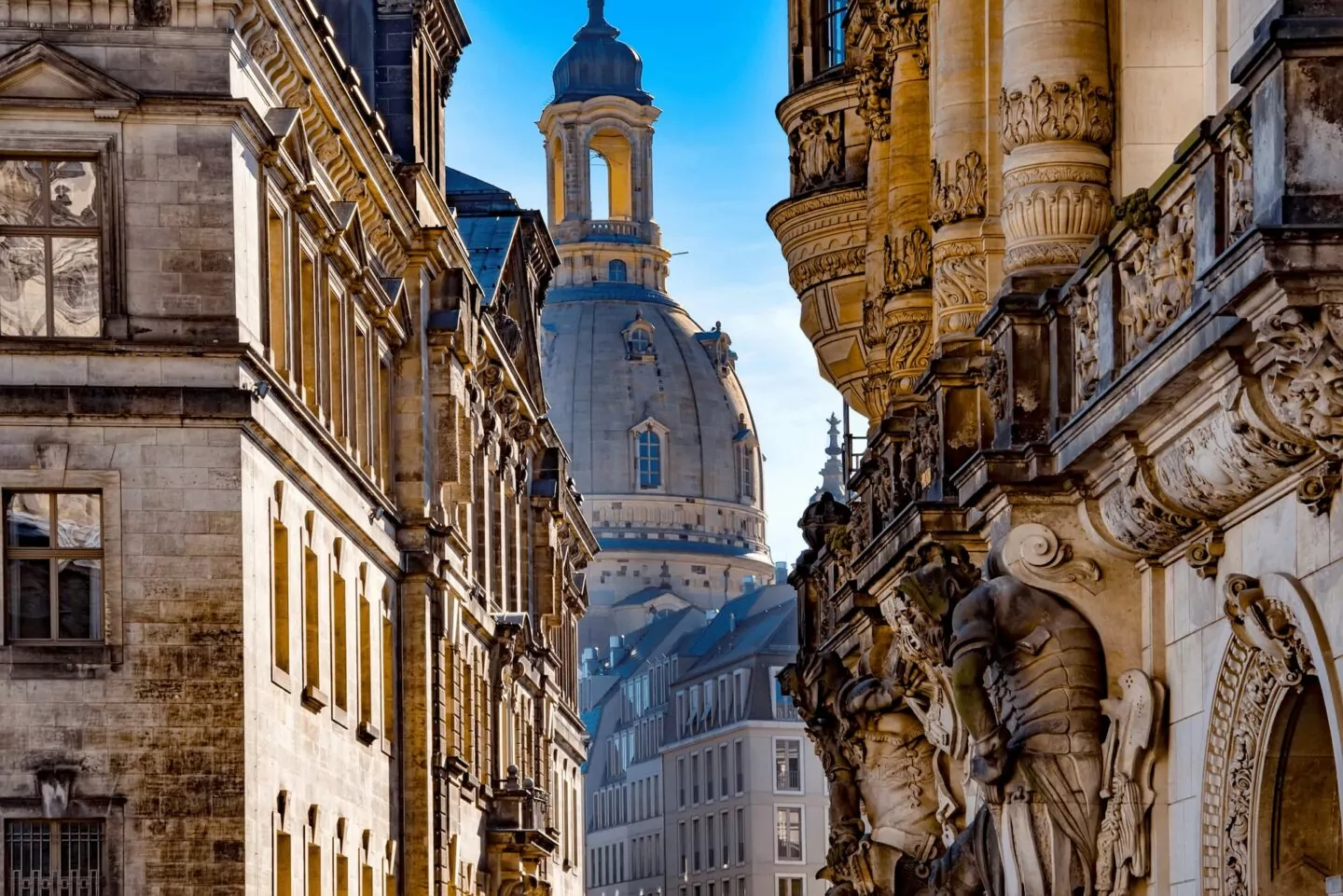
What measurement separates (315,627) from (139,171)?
828 cm

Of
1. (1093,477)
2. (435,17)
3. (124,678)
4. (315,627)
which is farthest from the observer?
(435,17)

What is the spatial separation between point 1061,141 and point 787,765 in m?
147

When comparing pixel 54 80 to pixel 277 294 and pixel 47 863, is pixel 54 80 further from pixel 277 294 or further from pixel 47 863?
pixel 47 863

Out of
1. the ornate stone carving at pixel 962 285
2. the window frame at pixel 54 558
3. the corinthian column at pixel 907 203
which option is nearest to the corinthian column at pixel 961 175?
the ornate stone carving at pixel 962 285

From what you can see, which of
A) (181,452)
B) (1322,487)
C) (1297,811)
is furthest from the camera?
(181,452)

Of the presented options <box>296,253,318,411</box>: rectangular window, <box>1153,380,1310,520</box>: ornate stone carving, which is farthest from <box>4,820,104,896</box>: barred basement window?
<box>1153,380,1310,520</box>: ornate stone carving

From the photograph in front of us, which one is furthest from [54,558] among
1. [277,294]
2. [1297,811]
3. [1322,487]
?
[1322,487]

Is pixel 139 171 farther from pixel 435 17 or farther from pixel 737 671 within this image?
pixel 737 671

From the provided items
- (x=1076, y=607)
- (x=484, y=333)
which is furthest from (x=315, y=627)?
(x=1076, y=607)

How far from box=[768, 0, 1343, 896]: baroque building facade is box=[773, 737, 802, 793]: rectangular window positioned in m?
139

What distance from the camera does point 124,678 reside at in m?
38.4

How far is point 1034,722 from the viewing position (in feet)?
67.6

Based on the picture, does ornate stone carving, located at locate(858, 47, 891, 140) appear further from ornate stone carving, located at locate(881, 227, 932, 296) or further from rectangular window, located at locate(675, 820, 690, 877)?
rectangular window, located at locate(675, 820, 690, 877)

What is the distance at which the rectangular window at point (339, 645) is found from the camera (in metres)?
47.3
